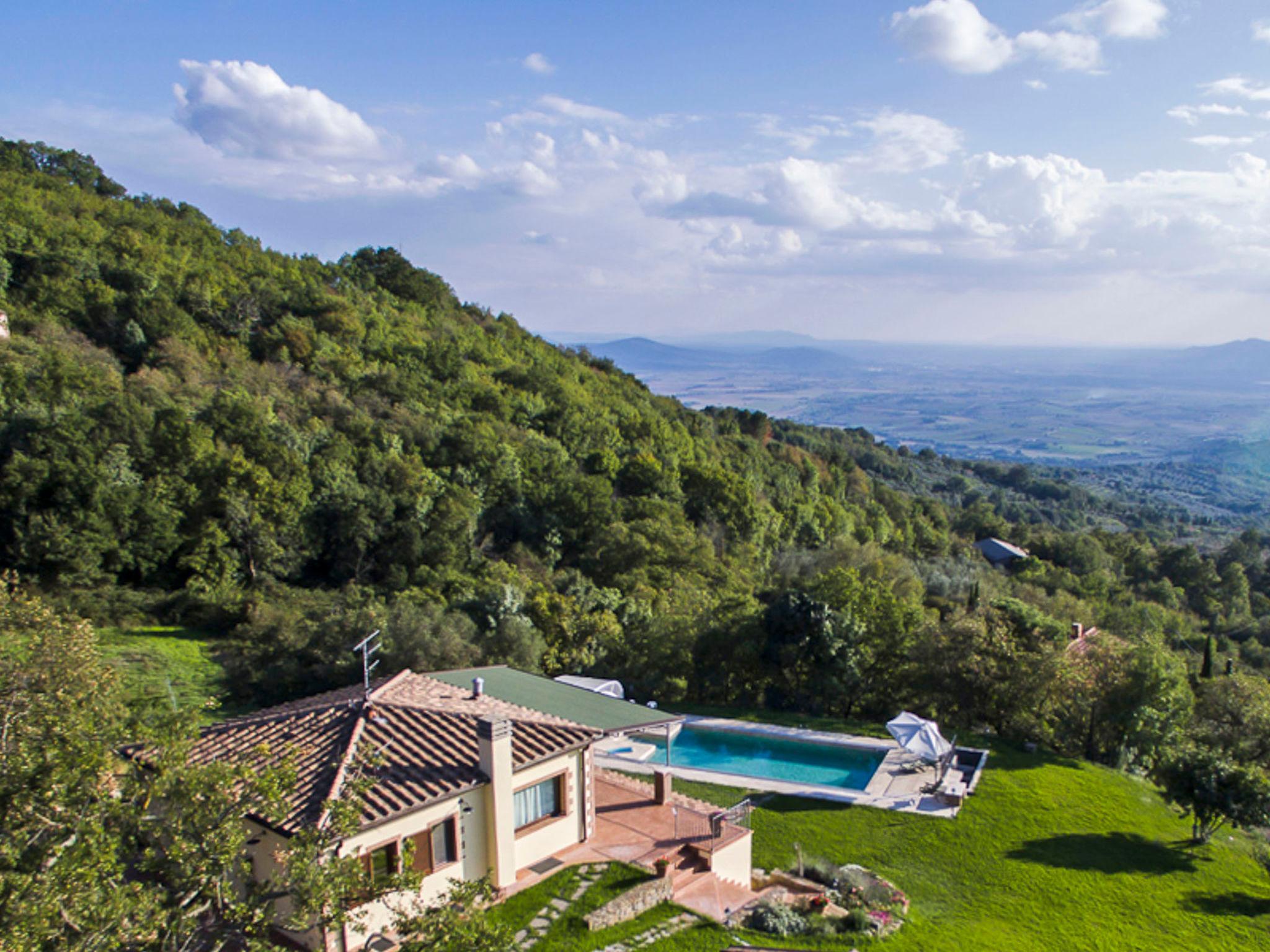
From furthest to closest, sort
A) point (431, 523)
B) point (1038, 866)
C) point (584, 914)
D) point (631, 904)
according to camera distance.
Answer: point (431, 523) → point (1038, 866) → point (631, 904) → point (584, 914)

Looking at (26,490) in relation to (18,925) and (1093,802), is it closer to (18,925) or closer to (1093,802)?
(18,925)

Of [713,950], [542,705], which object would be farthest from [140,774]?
[542,705]

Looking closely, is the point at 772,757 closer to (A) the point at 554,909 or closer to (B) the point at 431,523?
(A) the point at 554,909

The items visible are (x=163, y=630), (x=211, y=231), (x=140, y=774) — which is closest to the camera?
(x=140, y=774)

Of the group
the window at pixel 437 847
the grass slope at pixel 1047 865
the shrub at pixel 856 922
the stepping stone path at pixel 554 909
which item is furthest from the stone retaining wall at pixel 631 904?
the grass slope at pixel 1047 865

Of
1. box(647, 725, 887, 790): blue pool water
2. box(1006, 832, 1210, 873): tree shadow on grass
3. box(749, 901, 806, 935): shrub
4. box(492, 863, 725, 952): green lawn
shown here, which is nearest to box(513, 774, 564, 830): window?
box(492, 863, 725, 952): green lawn

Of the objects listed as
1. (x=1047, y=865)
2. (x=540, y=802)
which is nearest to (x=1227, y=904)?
(x=1047, y=865)
